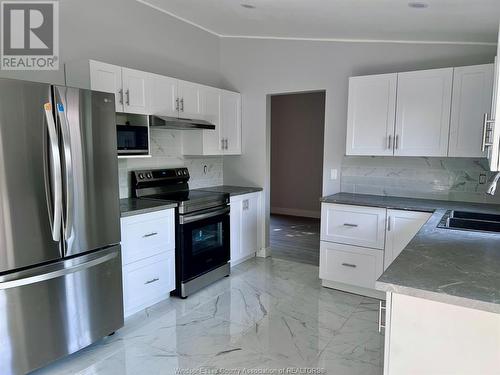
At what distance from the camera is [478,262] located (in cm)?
157

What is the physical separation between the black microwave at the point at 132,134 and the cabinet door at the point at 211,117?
82 centimetres

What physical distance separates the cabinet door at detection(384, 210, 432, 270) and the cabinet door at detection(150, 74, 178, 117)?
224 centimetres

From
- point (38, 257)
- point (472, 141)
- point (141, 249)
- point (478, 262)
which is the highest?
point (472, 141)

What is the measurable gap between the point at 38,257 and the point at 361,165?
119 inches

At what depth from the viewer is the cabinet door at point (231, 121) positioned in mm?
4238

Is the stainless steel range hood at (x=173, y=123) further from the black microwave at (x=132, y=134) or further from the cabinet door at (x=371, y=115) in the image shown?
the cabinet door at (x=371, y=115)

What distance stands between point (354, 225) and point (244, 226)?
1339 mm

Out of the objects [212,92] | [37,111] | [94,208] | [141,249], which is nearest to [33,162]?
[37,111]

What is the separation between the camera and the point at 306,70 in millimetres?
4047

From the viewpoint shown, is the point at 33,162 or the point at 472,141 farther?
the point at 472,141

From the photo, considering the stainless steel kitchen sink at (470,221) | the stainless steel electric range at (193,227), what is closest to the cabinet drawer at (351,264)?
the stainless steel kitchen sink at (470,221)

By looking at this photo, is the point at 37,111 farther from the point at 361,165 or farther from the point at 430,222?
the point at 361,165

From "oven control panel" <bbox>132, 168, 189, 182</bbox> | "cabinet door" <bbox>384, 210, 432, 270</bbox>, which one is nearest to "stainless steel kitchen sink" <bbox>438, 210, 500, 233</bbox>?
"cabinet door" <bbox>384, 210, 432, 270</bbox>

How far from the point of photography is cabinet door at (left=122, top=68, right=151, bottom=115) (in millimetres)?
3061
